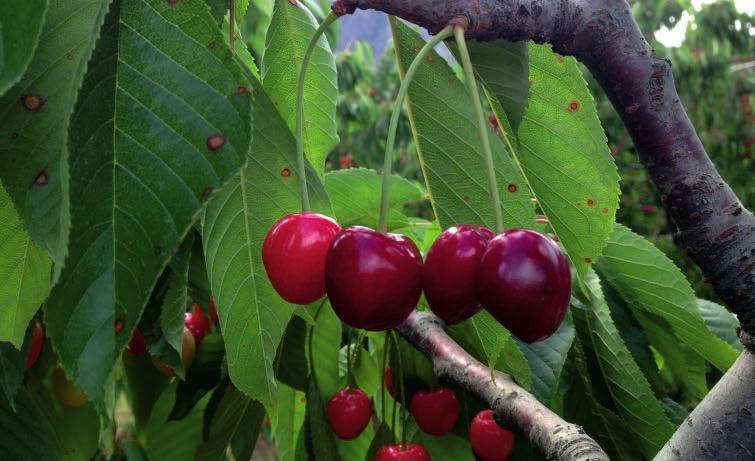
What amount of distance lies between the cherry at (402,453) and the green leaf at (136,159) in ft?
2.07

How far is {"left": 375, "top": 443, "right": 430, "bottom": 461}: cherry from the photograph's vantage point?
102cm

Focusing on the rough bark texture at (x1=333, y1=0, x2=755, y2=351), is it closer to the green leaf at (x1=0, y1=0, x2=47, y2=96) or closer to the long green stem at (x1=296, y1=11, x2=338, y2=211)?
the long green stem at (x1=296, y1=11, x2=338, y2=211)

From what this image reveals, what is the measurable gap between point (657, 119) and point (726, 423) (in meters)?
0.25

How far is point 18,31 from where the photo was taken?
43 cm

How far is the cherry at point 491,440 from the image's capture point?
3.18ft

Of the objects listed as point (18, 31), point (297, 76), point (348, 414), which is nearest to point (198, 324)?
point (348, 414)

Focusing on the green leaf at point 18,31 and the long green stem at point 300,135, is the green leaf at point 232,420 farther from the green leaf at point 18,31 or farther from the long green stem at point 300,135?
the green leaf at point 18,31

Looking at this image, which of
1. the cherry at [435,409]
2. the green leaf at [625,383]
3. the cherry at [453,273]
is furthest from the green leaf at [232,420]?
the cherry at [453,273]

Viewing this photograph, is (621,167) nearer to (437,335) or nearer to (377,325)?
(437,335)

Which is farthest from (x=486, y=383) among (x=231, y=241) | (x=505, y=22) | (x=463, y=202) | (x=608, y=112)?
(x=608, y=112)

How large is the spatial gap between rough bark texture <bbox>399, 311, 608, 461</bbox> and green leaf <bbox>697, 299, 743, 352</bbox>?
530 mm

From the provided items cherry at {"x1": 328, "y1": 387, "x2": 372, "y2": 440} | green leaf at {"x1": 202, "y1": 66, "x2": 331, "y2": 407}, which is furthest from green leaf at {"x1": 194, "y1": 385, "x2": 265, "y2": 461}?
green leaf at {"x1": 202, "y1": 66, "x2": 331, "y2": 407}

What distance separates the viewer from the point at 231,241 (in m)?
0.71

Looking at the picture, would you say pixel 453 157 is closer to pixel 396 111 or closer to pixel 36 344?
pixel 396 111
